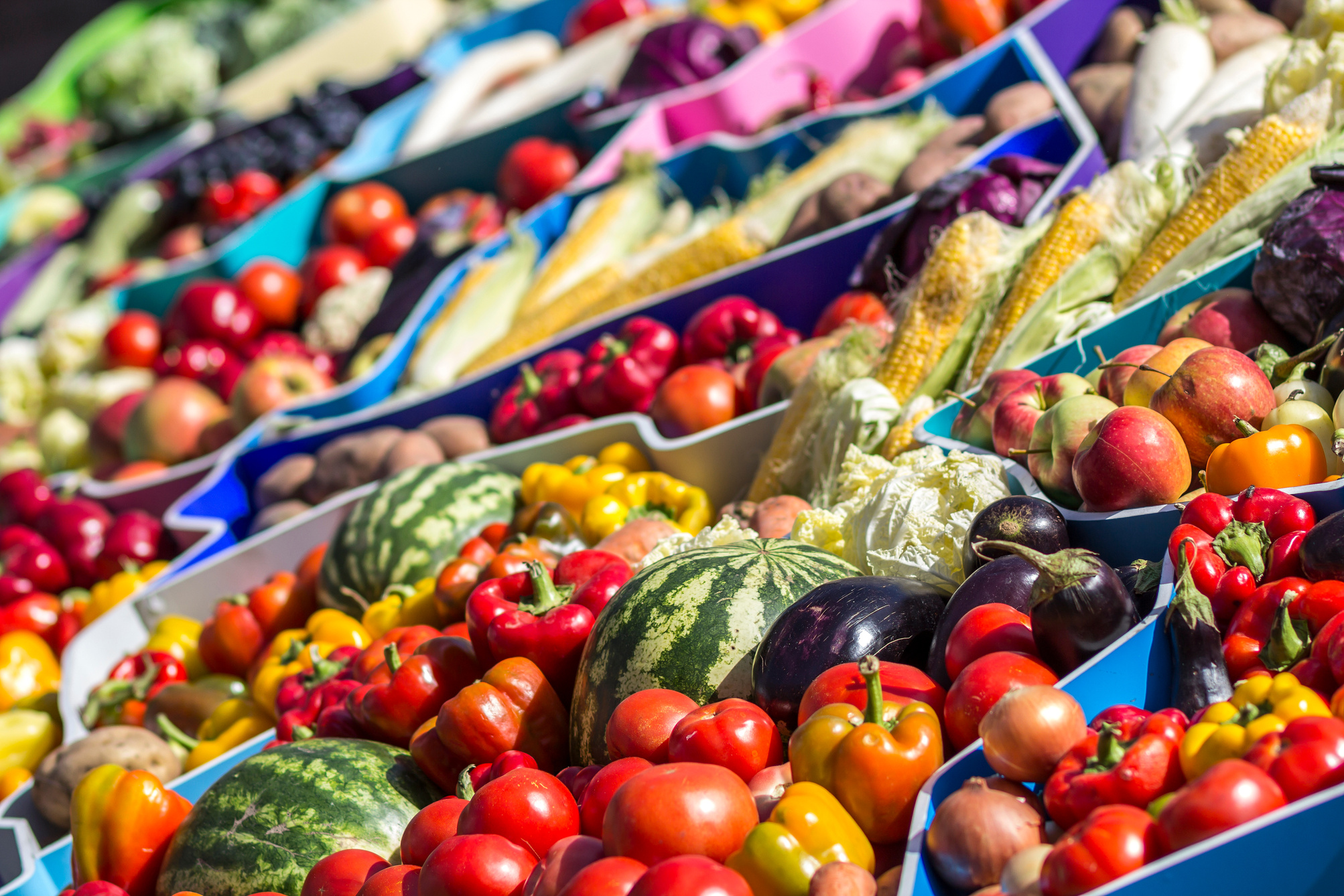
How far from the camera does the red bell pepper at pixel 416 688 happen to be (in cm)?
221

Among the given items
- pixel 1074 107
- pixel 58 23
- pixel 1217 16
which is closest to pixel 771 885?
pixel 1074 107

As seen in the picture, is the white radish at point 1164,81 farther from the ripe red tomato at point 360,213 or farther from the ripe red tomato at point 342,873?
the ripe red tomato at point 360,213

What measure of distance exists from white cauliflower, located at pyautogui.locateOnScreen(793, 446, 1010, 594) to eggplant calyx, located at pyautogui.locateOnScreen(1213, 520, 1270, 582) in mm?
514

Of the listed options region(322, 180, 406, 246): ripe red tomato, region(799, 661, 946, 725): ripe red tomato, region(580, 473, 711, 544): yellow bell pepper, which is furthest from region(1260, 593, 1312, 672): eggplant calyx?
region(322, 180, 406, 246): ripe red tomato

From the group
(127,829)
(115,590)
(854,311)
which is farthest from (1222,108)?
(115,590)

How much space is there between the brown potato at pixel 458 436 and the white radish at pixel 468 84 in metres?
2.61

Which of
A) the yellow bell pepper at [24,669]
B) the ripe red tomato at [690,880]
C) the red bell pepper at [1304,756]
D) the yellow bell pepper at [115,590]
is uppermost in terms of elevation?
the red bell pepper at [1304,756]

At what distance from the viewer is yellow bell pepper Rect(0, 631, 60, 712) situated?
3779 mm

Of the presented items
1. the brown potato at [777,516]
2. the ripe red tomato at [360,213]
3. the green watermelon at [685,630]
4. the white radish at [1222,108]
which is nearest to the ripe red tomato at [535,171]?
the ripe red tomato at [360,213]

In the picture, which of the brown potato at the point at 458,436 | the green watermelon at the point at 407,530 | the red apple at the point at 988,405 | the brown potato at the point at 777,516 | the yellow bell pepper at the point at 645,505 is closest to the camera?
the red apple at the point at 988,405

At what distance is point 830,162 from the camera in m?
4.23

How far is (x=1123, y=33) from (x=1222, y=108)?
1109mm

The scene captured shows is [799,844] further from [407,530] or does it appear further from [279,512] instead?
[279,512]

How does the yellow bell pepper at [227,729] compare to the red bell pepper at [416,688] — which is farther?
the yellow bell pepper at [227,729]
